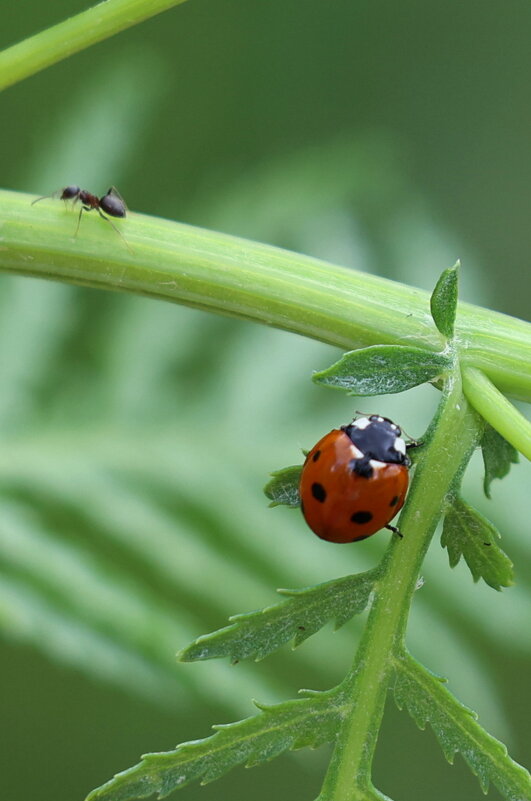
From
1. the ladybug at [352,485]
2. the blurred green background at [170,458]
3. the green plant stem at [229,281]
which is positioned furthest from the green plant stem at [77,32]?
the blurred green background at [170,458]

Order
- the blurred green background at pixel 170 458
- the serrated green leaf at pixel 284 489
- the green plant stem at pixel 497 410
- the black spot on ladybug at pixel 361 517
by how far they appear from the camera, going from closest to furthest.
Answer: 1. the green plant stem at pixel 497 410
2. the serrated green leaf at pixel 284 489
3. the black spot on ladybug at pixel 361 517
4. the blurred green background at pixel 170 458

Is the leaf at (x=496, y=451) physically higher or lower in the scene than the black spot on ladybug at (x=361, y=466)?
lower

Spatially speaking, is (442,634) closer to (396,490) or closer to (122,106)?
(396,490)

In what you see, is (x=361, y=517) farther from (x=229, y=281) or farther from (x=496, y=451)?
(x=229, y=281)

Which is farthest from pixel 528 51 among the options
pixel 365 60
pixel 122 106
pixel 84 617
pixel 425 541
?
pixel 425 541

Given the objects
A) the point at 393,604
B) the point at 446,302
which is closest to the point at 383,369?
the point at 446,302

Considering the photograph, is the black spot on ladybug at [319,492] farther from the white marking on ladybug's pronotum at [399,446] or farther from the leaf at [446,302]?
the leaf at [446,302]

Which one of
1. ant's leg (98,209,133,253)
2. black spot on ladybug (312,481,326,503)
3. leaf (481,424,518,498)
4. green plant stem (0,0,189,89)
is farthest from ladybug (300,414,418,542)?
green plant stem (0,0,189,89)
